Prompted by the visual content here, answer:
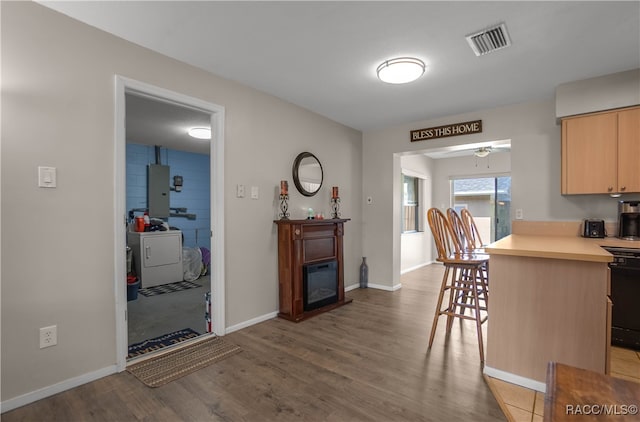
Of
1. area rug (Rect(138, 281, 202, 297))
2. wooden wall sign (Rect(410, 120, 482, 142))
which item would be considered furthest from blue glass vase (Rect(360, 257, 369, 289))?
area rug (Rect(138, 281, 202, 297))

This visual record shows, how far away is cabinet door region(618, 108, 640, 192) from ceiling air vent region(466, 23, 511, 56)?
1.51 meters

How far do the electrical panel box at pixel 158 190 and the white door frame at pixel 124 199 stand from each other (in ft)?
10.4

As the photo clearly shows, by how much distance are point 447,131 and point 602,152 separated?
60.2 inches

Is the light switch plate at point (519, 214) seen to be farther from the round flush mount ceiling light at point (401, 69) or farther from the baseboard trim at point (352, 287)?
the baseboard trim at point (352, 287)

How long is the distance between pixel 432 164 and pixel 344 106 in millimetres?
3942

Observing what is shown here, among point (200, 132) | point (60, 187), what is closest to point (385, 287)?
point (200, 132)

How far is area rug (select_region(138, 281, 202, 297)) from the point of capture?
4273 mm

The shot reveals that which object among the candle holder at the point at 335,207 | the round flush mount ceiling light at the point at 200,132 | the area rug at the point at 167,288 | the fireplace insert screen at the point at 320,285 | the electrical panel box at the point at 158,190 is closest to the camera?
the fireplace insert screen at the point at 320,285

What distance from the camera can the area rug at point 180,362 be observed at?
2.08m

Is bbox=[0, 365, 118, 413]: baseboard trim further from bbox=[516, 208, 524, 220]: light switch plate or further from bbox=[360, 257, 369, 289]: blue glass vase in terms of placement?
bbox=[516, 208, 524, 220]: light switch plate

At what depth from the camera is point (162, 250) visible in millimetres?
4699

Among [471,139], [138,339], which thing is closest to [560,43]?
[471,139]

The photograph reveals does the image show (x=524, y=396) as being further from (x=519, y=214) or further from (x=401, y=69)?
(x=401, y=69)

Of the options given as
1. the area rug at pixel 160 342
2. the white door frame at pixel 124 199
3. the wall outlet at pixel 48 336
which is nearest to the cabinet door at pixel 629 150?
the white door frame at pixel 124 199
